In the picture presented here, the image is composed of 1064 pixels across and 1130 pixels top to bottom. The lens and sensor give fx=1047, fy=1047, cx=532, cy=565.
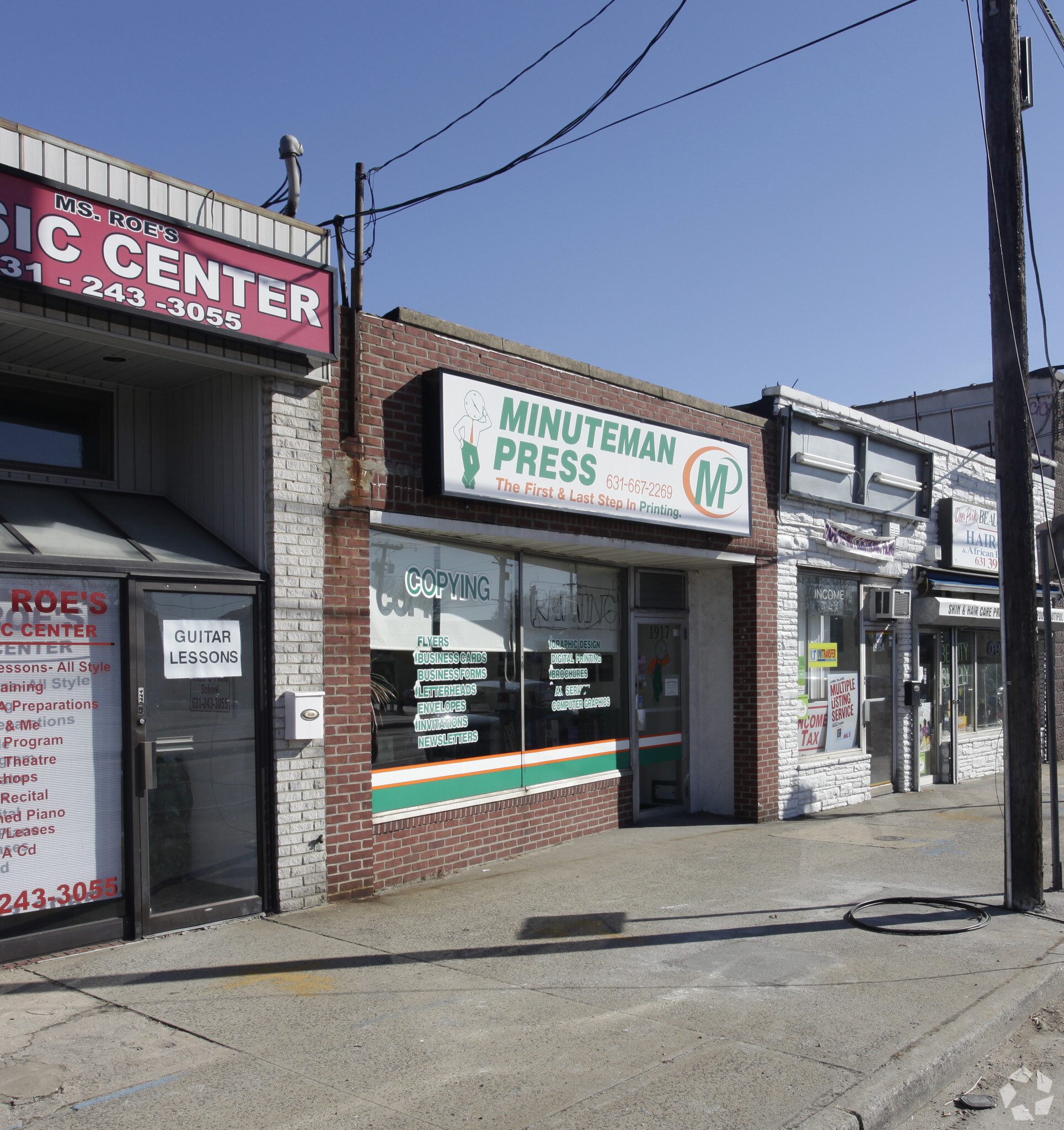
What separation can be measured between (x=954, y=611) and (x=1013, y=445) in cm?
732

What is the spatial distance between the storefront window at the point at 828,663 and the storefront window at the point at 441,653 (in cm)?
465

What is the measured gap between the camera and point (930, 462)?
14.9m

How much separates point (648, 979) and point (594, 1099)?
1689mm

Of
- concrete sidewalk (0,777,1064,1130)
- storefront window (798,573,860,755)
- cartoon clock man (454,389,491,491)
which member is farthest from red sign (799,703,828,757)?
cartoon clock man (454,389,491,491)

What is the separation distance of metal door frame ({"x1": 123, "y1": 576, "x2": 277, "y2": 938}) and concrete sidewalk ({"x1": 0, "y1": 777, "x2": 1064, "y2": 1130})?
0.17 m

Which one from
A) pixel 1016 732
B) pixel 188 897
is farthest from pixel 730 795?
pixel 188 897

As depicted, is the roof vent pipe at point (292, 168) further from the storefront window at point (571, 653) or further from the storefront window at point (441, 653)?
the storefront window at point (571, 653)

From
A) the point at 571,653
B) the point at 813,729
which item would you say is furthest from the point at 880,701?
the point at 571,653

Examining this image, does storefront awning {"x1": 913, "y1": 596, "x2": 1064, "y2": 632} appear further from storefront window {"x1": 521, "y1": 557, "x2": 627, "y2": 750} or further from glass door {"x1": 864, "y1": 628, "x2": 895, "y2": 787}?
storefront window {"x1": 521, "y1": 557, "x2": 627, "y2": 750}

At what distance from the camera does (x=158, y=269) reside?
21.2ft

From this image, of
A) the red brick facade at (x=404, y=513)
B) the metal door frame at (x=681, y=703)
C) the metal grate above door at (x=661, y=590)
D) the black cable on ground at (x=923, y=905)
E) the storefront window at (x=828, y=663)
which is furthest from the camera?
the storefront window at (x=828, y=663)

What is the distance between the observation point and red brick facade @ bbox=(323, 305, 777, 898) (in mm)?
7754

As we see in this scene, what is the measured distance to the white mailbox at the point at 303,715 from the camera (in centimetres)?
732

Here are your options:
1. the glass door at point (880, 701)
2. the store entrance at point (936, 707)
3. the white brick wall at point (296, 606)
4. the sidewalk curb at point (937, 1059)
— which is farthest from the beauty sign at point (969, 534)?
the white brick wall at point (296, 606)
